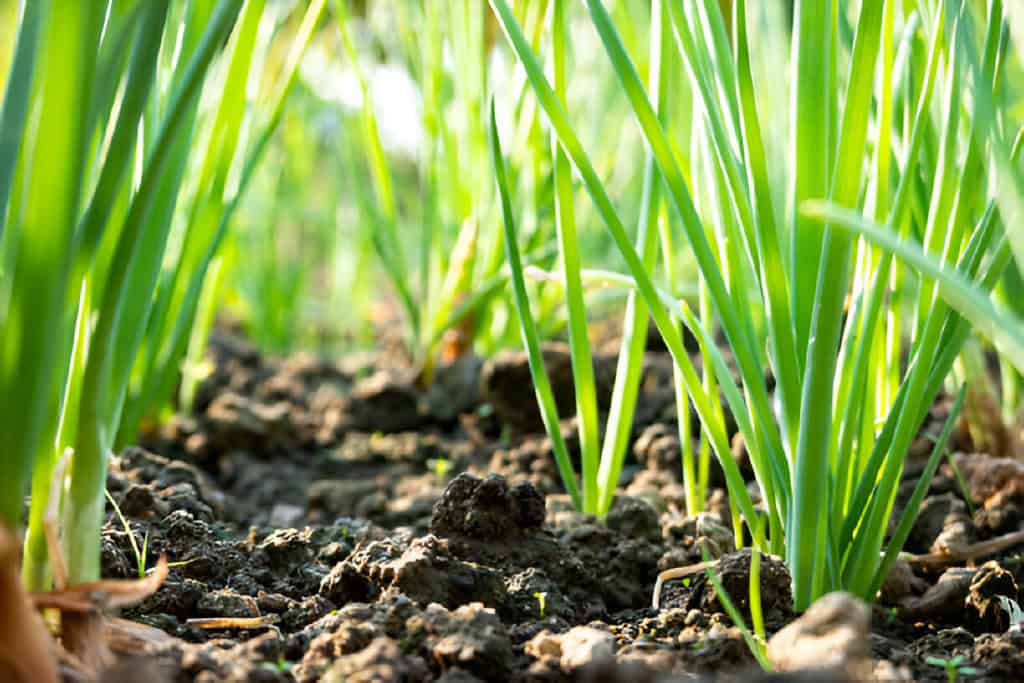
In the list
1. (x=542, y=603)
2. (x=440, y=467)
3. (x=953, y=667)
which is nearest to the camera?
(x=953, y=667)

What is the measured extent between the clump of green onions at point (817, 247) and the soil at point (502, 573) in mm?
82

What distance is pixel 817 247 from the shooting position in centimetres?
75

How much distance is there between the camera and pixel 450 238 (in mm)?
1897

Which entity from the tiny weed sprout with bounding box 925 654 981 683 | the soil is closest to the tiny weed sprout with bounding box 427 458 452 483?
the soil

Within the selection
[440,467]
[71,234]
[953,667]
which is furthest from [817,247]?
[440,467]

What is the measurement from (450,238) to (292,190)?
98cm

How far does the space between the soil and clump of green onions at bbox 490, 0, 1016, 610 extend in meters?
0.08

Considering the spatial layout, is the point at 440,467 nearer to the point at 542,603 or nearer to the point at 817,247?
the point at 542,603

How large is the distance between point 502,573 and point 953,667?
0.37m

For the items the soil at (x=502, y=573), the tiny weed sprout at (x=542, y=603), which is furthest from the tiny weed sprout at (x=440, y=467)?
the tiny weed sprout at (x=542, y=603)

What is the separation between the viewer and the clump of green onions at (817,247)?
717 mm

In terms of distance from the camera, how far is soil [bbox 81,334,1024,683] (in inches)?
26.2

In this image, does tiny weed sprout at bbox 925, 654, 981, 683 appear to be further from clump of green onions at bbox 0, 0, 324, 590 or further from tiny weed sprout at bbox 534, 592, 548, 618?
clump of green onions at bbox 0, 0, 324, 590

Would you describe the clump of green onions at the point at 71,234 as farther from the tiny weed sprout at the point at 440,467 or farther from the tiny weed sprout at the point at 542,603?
the tiny weed sprout at the point at 440,467
